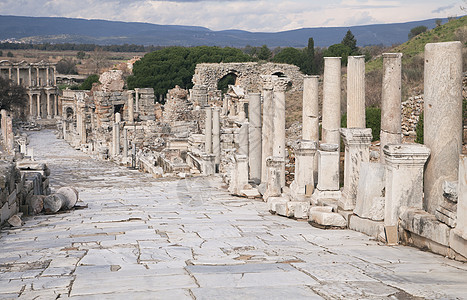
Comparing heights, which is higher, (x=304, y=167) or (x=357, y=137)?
(x=357, y=137)

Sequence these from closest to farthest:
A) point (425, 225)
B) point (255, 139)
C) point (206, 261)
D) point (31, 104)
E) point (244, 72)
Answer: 1. point (206, 261)
2. point (425, 225)
3. point (255, 139)
4. point (244, 72)
5. point (31, 104)

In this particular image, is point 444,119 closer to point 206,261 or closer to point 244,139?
point 206,261

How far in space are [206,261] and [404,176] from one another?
2594mm

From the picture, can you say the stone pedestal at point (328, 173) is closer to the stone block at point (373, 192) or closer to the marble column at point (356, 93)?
the marble column at point (356, 93)

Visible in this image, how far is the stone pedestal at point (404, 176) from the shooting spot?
261 inches

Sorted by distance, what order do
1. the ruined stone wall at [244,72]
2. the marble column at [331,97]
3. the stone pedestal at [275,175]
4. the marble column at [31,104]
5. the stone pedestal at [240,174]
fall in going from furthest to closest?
the marble column at [31,104] → the ruined stone wall at [244,72] → the stone pedestal at [240,174] → the stone pedestal at [275,175] → the marble column at [331,97]

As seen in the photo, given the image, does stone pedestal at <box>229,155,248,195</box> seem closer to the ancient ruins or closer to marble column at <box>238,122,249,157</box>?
the ancient ruins

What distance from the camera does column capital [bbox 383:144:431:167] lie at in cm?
662

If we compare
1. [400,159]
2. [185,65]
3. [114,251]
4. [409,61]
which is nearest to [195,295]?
[114,251]

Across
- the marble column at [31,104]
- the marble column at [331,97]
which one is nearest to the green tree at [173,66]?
the marble column at [31,104]

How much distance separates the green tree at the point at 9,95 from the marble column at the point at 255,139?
160 feet

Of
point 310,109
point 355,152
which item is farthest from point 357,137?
point 310,109

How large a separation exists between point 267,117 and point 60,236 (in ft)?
21.6

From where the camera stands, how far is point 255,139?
13.5 m
